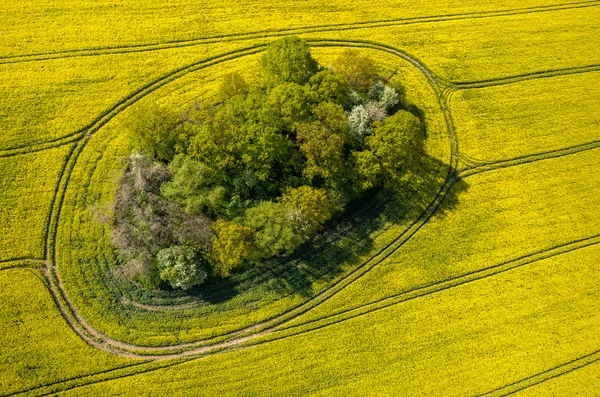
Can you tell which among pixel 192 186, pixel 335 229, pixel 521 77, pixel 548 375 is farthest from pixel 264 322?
pixel 521 77

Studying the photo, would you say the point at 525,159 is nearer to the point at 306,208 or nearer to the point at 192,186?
the point at 306,208

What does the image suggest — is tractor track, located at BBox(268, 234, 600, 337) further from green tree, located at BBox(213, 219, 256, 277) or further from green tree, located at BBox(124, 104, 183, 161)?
green tree, located at BBox(124, 104, 183, 161)

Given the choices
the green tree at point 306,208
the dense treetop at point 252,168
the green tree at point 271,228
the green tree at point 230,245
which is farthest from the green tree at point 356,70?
the green tree at point 230,245

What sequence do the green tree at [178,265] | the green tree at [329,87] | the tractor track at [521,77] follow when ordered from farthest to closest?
the tractor track at [521,77], the green tree at [329,87], the green tree at [178,265]

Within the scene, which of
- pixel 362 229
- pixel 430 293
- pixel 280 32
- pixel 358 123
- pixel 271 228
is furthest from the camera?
pixel 280 32

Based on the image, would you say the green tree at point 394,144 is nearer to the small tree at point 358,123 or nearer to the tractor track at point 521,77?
the small tree at point 358,123

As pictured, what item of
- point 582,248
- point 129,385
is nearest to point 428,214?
point 582,248
